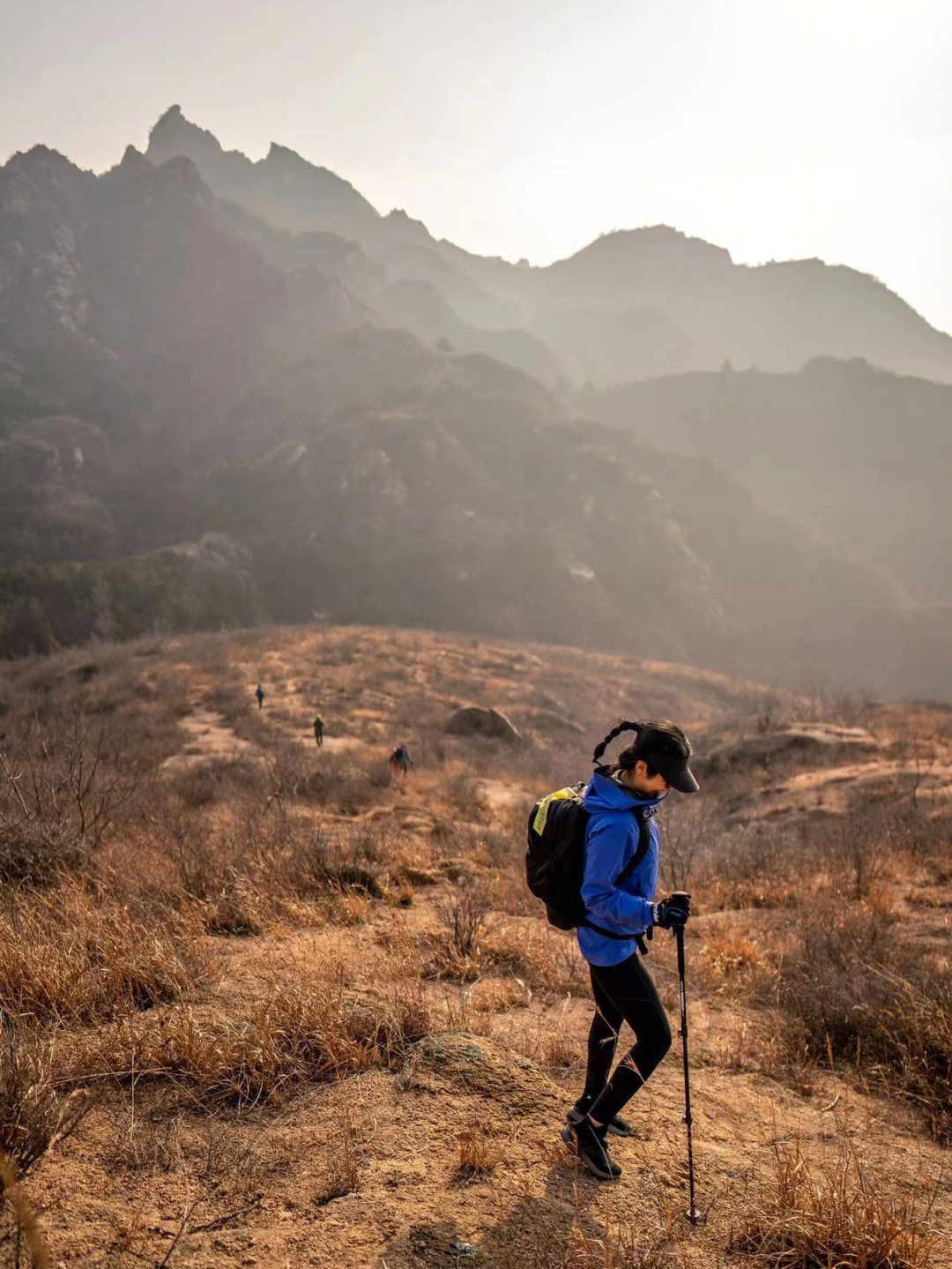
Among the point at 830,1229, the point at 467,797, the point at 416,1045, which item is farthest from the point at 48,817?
the point at 467,797

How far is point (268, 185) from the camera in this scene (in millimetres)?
147750

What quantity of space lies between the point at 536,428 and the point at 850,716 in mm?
62332

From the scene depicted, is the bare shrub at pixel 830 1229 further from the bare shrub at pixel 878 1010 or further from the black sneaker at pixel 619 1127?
the bare shrub at pixel 878 1010

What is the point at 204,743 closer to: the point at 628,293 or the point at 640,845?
the point at 640,845

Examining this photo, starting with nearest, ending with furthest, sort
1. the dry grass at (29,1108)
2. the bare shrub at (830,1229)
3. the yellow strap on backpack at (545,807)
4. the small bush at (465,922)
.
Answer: the bare shrub at (830,1229)
the dry grass at (29,1108)
the yellow strap on backpack at (545,807)
the small bush at (465,922)

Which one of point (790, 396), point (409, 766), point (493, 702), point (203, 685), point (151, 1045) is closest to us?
point (151, 1045)

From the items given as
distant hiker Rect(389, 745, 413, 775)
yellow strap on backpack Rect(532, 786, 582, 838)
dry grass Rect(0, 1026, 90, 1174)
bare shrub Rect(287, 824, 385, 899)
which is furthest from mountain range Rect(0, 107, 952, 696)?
yellow strap on backpack Rect(532, 786, 582, 838)

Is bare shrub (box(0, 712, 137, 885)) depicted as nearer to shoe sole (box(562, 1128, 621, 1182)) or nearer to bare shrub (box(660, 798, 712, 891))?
shoe sole (box(562, 1128, 621, 1182))

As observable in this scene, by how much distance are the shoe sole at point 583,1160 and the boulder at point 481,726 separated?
15.2 metres

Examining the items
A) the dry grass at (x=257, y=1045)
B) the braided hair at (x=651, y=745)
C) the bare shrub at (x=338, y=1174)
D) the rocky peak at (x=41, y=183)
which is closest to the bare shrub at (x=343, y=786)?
the dry grass at (x=257, y=1045)

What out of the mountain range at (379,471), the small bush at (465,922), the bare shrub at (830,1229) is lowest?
the small bush at (465,922)

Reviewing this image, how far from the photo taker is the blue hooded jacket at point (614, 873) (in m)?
2.50

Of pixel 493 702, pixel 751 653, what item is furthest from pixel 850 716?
pixel 751 653

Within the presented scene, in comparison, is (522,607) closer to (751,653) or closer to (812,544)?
(751,653)
